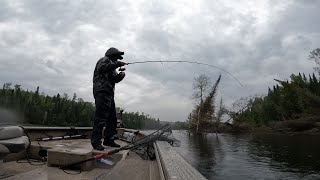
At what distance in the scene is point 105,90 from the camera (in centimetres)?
559

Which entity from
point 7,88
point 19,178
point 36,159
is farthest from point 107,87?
point 7,88

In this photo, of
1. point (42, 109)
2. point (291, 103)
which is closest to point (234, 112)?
point (291, 103)

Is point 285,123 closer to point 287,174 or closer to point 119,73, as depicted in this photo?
point 287,174

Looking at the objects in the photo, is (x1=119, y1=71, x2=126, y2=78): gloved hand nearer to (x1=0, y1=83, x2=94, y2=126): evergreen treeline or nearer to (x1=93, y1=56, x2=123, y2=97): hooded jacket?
(x1=93, y1=56, x2=123, y2=97): hooded jacket

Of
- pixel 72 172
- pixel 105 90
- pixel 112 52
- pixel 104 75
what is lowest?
pixel 72 172

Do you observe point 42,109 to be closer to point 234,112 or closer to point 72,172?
point 234,112

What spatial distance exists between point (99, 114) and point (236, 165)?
9386 millimetres

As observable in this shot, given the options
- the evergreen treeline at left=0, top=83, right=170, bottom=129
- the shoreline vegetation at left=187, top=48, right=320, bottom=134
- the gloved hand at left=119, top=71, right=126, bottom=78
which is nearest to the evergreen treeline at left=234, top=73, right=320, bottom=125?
the shoreline vegetation at left=187, top=48, right=320, bottom=134

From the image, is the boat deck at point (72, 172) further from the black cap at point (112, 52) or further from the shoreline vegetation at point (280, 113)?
the shoreline vegetation at point (280, 113)

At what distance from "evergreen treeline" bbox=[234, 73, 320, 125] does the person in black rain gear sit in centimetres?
6441

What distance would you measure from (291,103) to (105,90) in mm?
78199

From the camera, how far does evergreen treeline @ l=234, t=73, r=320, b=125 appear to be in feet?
215

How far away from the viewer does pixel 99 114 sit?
550 cm

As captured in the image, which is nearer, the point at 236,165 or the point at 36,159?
the point at 36,159
